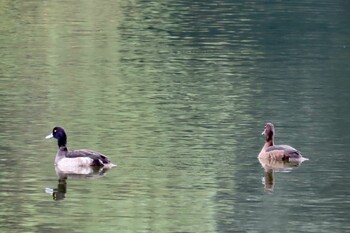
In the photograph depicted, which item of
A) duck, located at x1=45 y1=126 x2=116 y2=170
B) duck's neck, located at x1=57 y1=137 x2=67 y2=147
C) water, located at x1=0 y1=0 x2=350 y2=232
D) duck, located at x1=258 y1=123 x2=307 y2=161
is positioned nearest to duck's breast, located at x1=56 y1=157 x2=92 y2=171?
duck, located at x1=45 y1=126 x2=116 y2=170

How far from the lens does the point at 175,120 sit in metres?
33.2

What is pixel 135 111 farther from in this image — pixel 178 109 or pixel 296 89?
pixel 296 89

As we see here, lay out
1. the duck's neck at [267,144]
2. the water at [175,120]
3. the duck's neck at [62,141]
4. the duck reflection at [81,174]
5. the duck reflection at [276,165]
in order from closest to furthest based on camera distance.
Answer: the water at [175,120] → the duck reflection at [81,174] → the duck reflection at [276,165] → the duck's neck at [62,141] → the duck's neck at [267,144]

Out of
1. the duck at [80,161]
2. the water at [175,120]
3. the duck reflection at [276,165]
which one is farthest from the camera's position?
the duck reflection at [276,165]

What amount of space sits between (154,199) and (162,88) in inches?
601

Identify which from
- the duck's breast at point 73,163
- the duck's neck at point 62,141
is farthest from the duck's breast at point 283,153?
the duck's neck at point 62,141

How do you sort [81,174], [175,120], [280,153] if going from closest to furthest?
[81,174] → [280,153] → [175,120]

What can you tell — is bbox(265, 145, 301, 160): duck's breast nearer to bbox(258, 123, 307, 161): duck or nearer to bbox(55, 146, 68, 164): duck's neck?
bbox(258, 123, 307, 161): duck

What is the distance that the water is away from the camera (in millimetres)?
23484

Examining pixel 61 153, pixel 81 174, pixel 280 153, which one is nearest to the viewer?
pixel 81 174

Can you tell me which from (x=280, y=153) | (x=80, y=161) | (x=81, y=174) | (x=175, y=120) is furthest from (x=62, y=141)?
(x=175, y=120)

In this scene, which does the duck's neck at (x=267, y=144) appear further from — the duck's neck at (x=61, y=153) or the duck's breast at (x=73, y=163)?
the duck's neck at (x=61, y=153)

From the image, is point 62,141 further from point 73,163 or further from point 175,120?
point 175,120

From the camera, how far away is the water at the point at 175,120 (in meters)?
23.5
